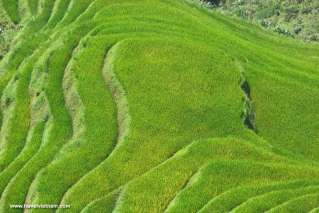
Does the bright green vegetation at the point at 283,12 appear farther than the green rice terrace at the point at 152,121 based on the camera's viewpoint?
Yes

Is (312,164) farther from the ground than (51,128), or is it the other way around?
(51,128)

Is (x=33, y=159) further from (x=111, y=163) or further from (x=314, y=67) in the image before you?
(x=314, y=67)

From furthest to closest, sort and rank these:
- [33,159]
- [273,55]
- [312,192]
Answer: [273,55] < [33,159] < [312,192]

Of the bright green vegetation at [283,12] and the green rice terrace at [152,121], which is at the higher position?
the green rice terrace at [152,121]

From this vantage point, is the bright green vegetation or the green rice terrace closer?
the green rice terrace

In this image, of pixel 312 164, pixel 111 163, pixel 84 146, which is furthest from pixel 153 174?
pixel 312 164

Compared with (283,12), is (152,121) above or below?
above

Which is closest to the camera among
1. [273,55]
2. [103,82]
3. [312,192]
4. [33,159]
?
[312,192]

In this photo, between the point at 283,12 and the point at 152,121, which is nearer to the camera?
the point at 152,121
